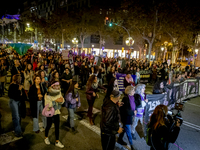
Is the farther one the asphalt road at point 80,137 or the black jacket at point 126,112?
the asphalt road at point 80,137

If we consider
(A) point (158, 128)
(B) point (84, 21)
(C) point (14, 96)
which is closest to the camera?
(A) point (158, 128)

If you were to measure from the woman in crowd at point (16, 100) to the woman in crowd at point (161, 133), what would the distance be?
3595 mm

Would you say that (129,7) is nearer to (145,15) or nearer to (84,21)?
(145,15)

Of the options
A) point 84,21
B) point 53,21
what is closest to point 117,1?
point 84,21

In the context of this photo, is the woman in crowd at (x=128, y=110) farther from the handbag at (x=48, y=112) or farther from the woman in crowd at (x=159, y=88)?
the woman in crowd at (x=159, y=88)

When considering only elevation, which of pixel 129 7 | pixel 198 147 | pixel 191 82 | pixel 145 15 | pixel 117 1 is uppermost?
pixel 117 1

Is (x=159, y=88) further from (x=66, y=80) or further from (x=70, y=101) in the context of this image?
(x=66, y=80)

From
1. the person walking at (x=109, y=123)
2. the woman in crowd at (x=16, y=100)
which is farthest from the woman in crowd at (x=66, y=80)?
the person walking at (x=109, y=123)

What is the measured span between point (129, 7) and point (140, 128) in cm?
1972

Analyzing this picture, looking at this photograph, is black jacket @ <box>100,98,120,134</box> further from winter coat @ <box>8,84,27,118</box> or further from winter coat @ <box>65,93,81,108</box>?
winter coat @ <box>8,84,27,118</box>

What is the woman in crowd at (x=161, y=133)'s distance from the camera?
2.83m

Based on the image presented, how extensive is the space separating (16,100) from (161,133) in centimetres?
382

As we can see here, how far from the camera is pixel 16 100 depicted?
4.48 metres

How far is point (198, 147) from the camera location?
4809 mm
